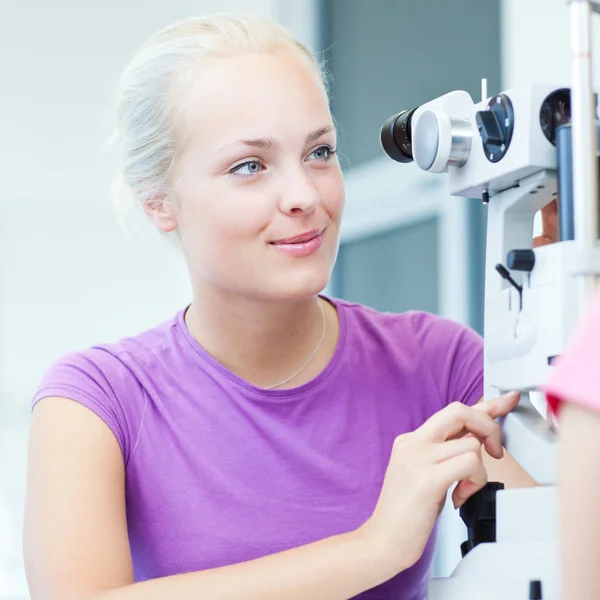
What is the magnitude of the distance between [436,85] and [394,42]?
1.00 ft

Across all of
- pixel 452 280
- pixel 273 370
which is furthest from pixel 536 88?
pixel 452 280

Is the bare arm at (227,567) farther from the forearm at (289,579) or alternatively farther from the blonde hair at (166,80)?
the blonde hair at (166,80)

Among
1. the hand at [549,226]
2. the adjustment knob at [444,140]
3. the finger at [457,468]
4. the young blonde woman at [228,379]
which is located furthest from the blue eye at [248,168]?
the finger at [457,468]

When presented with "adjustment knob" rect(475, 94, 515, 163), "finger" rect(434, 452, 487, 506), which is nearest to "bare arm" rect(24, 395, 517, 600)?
"finger" rect(434, 452, 487, 506)

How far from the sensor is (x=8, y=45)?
3611 millimetres

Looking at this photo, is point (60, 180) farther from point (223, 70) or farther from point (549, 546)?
point (549, 546)

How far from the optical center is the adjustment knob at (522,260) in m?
0.90

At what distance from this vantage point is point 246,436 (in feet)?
4.19

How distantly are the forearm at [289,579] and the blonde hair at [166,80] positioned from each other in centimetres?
55

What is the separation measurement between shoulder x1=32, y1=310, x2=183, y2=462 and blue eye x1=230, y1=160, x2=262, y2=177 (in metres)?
0.31

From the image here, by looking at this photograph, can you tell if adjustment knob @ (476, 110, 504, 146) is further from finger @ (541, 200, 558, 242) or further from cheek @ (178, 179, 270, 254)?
cheek @ (178, 179, 270, 254)

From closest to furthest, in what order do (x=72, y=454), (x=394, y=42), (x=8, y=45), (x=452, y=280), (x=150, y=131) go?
(x=72, y=454) < (x=150, y=131) < (x=452, y=280) < (x=394, y=42) < (x=8, y=45)

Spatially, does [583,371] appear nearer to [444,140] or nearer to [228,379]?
[444,140]

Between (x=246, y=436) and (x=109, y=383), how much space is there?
20 cm
